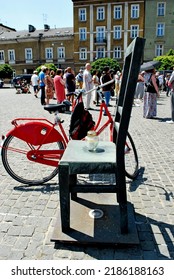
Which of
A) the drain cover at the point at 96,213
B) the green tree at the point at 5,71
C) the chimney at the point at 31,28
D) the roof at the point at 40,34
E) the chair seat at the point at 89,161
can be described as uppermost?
the chimney at the point at 31,28

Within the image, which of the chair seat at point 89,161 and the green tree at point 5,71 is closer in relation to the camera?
the chair seat at point 89,161

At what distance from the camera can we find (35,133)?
371cm

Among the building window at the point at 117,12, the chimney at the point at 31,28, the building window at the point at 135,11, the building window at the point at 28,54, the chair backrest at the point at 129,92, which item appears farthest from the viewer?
the chimney at the point at 31,28

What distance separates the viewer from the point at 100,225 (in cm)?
284

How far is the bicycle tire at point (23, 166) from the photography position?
3.80 meters

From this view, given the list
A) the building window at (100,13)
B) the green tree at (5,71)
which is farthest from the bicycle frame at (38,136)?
the building window at (100,13)

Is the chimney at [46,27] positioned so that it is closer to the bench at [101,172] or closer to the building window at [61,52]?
the building window at [61,52]

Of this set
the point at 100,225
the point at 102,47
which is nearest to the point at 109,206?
the point at 100,225

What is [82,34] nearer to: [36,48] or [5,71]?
[36,48]

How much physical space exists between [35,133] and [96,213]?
1.39m

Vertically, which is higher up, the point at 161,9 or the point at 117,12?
the point at 161,9

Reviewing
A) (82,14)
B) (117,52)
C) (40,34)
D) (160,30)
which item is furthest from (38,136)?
(40,34)

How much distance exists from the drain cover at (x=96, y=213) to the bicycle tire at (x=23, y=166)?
1.03 m
